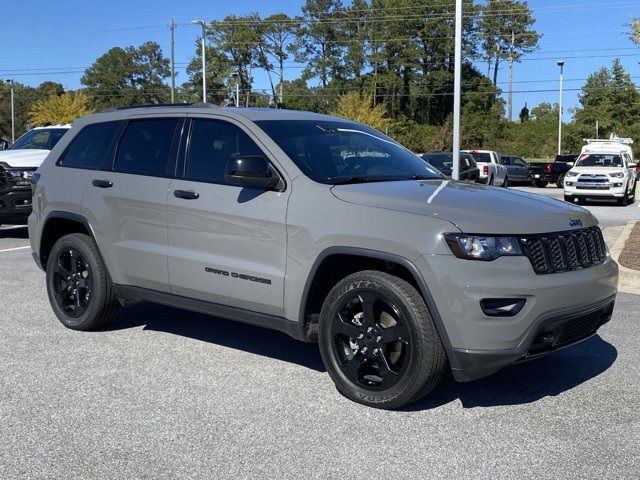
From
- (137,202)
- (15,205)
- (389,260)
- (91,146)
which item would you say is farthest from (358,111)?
(389,260)

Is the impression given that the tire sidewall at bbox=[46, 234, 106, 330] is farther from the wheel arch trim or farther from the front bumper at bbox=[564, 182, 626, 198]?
the front bumper at bbox=[564, 182, 626, 198]

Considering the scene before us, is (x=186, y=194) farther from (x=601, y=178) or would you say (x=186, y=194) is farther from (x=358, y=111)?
(x=358, y=111)

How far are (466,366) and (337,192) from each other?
4.39ft

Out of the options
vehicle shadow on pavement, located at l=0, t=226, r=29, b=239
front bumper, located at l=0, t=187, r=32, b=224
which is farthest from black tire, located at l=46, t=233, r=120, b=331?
vehicle shadow on pavement, located at l=0, t=226, r=29, b=239

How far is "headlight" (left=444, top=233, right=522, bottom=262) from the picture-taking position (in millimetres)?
4047

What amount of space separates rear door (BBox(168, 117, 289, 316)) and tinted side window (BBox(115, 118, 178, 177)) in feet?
0.73

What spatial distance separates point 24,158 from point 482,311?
1049 cm

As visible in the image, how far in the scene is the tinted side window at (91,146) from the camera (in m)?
6.18

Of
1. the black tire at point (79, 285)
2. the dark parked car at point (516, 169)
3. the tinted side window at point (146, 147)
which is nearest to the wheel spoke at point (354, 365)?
the tinted side window at point (146, 147)

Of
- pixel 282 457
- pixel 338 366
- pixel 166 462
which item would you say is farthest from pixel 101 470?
pixel 338 366

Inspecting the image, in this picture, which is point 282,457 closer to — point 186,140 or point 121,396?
point 121,396

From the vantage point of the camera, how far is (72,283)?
634cm

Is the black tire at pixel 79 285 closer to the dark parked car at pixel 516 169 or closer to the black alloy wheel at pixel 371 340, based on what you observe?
the black alloy wheel at pixel 371 340

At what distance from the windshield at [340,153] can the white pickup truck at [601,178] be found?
18638 millimetres
